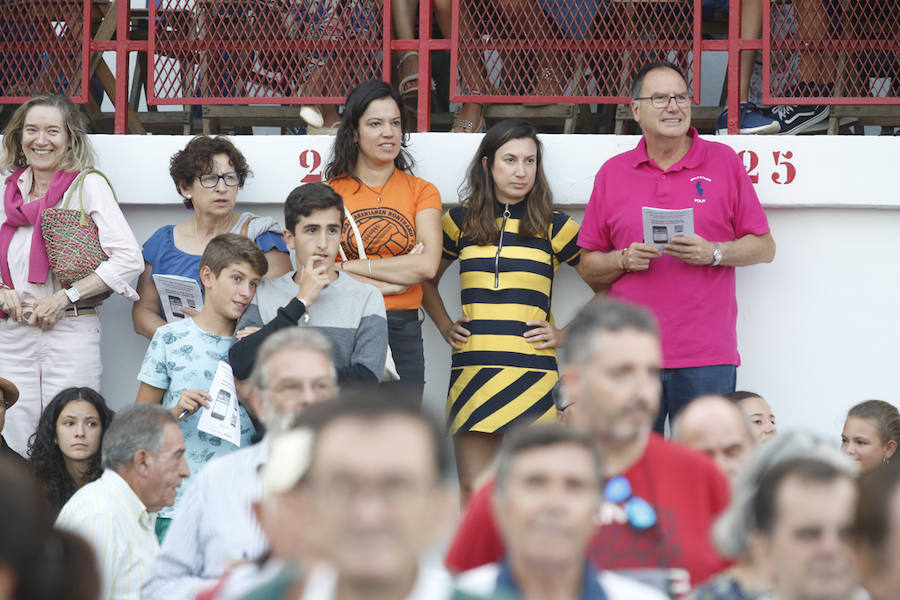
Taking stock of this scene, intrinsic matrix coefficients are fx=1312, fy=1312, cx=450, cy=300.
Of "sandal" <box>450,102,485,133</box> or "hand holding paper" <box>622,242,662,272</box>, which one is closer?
"hand holding paper" <box>622,242,662,272</box>

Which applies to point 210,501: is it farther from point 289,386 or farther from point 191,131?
point 191,131

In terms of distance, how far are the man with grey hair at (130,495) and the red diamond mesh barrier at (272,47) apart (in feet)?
8.45

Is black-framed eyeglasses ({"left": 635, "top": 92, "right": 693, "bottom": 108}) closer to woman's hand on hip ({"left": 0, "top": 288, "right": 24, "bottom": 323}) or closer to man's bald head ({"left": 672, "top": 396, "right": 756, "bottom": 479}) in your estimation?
man's bald head ({"left": 672, "top": 396, "right": 756, "bottom": 479})

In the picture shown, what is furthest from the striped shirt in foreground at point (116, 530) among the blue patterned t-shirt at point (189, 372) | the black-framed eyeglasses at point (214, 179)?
the black-framed eyeglasses at point (214, 179)

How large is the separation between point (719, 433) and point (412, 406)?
5.93ft

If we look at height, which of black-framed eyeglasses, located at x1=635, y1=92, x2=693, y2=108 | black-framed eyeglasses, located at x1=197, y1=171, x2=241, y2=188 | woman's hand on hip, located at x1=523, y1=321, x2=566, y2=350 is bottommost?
woman's hand on hip, located at x1=523, y1=321, x2=566, y2=350

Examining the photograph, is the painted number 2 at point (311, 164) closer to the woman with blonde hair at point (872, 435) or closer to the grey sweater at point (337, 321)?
the grey sweater at point (337, 321)

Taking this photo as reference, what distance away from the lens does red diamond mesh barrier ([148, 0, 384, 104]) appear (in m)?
7.04

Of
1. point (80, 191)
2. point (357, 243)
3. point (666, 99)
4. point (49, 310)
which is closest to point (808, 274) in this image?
point (666, 99)

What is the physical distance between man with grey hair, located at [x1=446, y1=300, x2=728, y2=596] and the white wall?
338 centimetres

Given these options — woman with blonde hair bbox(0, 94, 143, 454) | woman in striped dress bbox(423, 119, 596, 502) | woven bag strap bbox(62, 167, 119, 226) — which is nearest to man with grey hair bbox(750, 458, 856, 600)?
woman in striped dress bbox(423, 119, 596, 502)

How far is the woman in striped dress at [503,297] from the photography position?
19.7ft

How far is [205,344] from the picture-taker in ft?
18.6

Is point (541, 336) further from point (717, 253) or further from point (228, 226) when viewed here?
point (228, 226)
